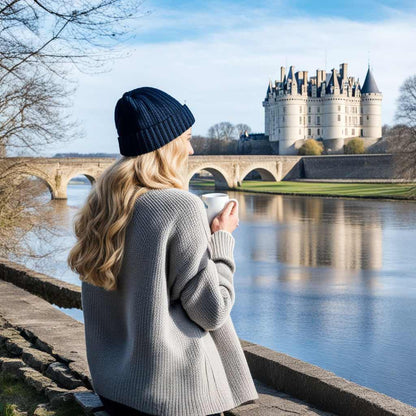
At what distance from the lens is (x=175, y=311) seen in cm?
155

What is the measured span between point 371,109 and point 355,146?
684 cm

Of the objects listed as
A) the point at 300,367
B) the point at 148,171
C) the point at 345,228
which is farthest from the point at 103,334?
the point at 345,228

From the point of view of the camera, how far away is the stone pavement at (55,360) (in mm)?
2393

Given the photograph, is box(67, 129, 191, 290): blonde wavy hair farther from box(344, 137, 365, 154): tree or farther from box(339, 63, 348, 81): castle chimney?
box(339, 63, 348, 81): castle chimney

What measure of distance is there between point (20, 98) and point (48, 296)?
13.4 ft

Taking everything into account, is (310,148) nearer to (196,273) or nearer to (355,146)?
(355,146)

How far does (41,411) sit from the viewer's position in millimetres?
2330

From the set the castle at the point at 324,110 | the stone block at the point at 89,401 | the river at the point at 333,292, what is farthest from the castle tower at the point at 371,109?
the stone block at the point at 89,401

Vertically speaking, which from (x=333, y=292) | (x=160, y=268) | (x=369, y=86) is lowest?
(x=333, y=292)

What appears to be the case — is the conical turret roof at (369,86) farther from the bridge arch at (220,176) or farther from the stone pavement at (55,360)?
the stone pavement at (55,360)

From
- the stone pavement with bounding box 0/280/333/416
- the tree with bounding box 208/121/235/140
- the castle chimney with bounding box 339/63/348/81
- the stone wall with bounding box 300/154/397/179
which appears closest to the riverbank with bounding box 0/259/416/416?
the stone pavement with bounding box 0/280/333/416

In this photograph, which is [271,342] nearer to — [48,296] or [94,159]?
[48,296]

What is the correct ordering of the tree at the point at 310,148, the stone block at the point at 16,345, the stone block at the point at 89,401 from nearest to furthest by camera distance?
the stone block at the point at 89,401, the stone block at the point at 16,345, the tree at the point at 310,148

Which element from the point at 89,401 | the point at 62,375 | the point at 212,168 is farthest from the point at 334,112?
the point at 89,401
